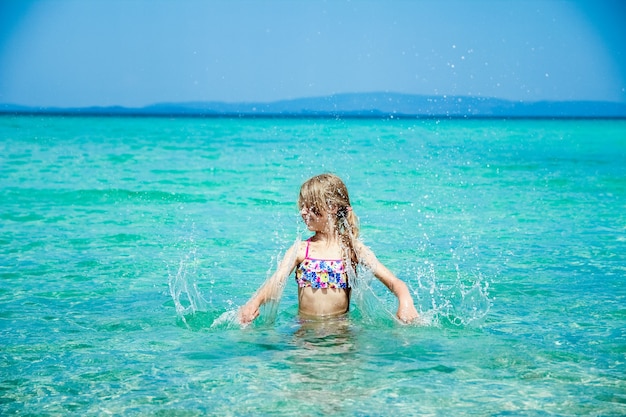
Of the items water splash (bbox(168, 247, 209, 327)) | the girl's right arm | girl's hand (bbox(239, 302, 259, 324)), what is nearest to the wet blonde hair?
the girl's right arm

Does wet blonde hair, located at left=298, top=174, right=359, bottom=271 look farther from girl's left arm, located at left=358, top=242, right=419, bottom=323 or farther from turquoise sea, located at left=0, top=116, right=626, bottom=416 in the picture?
turquoise sea, located at left=0, top=116, right=626, bottom=416

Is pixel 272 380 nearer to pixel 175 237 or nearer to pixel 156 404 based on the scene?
pixel 156 404

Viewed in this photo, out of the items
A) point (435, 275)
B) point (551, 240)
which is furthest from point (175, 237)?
point (551, 240)

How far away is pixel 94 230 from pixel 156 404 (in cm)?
636

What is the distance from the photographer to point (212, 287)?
710 cm

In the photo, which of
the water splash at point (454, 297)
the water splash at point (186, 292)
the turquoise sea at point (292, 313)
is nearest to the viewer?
the turquoise sea at point (292, 313)

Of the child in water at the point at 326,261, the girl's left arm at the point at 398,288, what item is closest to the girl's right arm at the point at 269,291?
the child in water at the point at 326,261

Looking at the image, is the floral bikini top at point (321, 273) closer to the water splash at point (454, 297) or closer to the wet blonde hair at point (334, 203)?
the wet blonde hair at point (334, 203)

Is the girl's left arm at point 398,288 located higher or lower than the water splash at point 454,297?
higher

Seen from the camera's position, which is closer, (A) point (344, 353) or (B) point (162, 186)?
(A) point (344, 353)

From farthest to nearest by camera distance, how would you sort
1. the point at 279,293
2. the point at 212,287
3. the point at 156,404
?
1. the point at 212,287
2. the point at 279,293
3. the point at 156,404

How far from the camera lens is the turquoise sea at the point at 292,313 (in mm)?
4199

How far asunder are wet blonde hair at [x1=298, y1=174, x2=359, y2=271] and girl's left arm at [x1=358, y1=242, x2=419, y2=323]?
0.07 meters

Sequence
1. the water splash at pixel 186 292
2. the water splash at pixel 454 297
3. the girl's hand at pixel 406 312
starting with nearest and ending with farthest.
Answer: the girl's hand at pixel 406 312
the water splash at pixel 454 297
the water splash at pixel 186 292
